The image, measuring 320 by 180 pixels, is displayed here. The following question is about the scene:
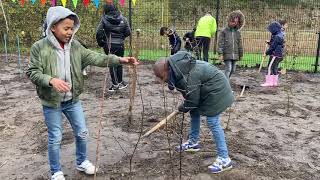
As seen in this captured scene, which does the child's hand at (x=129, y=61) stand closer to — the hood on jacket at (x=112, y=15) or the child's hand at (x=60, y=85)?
the child's hand at (x=60, y=85)

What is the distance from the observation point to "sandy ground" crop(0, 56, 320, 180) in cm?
426

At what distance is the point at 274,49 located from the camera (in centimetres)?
845

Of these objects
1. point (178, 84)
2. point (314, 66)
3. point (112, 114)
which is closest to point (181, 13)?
point (314, 66)

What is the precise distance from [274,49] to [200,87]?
4870 mm

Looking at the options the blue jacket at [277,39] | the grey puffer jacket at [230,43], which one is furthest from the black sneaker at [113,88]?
the blue jacket at [277,39]

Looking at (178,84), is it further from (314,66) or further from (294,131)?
(314,66)

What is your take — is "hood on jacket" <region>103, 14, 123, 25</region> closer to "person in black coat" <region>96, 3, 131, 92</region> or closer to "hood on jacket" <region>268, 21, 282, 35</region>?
"person in black coat" <region>96, 3, 131, 92</region>

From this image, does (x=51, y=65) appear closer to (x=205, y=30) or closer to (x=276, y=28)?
(x=276, y=28)

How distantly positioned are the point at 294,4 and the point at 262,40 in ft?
3.92

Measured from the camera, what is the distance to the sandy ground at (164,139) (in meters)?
4.26

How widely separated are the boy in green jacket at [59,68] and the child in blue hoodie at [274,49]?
5333 mm

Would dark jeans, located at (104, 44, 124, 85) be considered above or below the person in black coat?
below

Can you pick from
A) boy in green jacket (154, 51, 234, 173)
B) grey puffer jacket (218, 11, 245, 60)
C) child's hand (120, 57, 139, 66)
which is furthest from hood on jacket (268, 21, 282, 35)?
child's hand (120, 57, 139, 66)

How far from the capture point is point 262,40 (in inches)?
441
